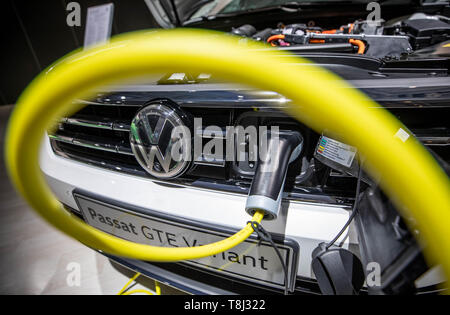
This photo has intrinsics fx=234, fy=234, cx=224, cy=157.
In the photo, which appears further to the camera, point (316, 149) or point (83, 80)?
point (316, 149)

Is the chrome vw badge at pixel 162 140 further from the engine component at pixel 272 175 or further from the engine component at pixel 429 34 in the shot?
the engine component at pixel 429 34

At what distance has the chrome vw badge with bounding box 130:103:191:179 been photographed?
603 millimetres

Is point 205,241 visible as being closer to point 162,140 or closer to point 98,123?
point 162,140

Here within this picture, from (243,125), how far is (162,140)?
22cm

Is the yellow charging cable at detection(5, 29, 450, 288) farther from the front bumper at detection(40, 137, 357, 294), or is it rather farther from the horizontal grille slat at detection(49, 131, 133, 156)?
the horizontal grille slat at detection(49, 131, 133, 156)

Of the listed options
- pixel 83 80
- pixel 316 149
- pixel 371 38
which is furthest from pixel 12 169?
pixel 371 38

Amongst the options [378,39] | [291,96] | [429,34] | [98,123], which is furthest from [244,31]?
[291,96]

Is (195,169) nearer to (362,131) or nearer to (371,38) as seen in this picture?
(362,131)

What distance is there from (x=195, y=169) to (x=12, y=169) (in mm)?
414

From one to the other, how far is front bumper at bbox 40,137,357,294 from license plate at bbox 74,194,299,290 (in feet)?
0.07

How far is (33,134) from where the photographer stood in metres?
0.29

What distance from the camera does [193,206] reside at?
0.63 m

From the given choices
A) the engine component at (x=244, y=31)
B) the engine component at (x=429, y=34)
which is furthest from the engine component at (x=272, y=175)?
the engine component at (x=244, y=31)
